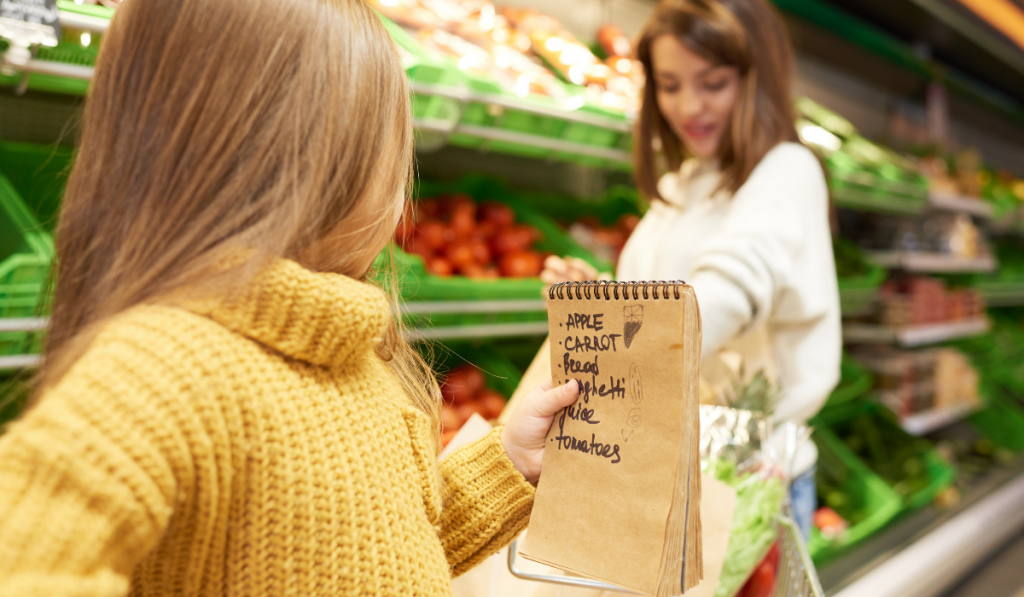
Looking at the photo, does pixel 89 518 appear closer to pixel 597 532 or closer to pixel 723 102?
pixel 597 532

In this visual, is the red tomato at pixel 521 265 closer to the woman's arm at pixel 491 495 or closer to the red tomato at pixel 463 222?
the red tomato at pixel 463 222

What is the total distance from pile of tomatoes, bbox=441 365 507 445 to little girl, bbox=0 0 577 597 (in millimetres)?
1283

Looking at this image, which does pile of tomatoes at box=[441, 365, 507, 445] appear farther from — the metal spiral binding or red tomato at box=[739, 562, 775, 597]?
the metal spiral binding

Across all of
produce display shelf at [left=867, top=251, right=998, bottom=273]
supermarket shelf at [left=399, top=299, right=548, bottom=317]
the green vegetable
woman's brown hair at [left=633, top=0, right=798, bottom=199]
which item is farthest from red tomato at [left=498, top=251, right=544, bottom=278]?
produce display shelf at [left=867, top=251, right=998, bottom=273]

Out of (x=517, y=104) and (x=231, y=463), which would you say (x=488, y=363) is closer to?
(x=517, y=104)

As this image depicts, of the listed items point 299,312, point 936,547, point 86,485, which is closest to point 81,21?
point 299,312

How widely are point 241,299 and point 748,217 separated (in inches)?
41.6

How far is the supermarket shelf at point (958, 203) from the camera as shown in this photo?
135 inches

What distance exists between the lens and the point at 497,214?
220 centimetres

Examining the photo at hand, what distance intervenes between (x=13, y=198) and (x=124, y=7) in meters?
0.86

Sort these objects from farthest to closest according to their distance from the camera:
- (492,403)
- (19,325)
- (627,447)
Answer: (492,403), (19,325), (627,447)

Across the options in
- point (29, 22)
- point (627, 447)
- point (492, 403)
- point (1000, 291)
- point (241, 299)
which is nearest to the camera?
point (241, 299)

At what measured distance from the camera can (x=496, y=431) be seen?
0.91 m

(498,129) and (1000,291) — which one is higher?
(498,129)
